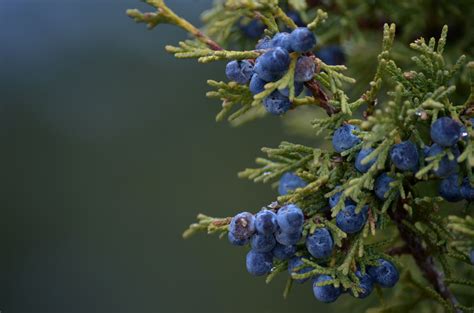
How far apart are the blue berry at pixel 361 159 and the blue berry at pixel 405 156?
0.05 metres

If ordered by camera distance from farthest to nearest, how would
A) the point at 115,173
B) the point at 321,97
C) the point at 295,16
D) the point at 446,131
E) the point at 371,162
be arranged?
the point at 115,173, the point at 295,16, the point at 321,97, the point at 371,162, the point at 446,131

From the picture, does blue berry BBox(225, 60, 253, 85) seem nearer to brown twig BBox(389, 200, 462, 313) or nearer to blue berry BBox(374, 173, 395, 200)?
blue berry BBox(374, 173, 395, 200)

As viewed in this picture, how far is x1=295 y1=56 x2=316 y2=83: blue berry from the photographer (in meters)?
1.33

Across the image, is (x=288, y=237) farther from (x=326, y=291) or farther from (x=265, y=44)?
(x=265, y=44)

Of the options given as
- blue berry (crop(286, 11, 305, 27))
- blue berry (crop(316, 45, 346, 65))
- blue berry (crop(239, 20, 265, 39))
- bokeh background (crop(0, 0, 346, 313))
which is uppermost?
blue berry (crop(286, 11, 305, 27))

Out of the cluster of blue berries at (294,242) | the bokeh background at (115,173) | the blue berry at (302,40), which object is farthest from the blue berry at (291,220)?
the bokeh background at (115,173)

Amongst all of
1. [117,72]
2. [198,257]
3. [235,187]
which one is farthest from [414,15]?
[117,72]

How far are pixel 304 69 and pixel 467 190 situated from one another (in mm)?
436

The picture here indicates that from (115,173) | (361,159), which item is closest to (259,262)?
(361,159)

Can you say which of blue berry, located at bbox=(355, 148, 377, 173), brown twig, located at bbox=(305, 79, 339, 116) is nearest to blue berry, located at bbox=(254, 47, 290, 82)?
brown twig, located at bbox=(305, 79, 339, 116)

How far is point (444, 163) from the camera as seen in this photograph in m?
1.23

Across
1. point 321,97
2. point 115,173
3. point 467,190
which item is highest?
point 321,97

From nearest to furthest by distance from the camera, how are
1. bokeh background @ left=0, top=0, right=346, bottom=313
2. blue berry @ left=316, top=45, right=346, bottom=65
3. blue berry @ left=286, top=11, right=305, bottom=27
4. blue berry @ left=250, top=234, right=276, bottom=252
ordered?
blue berry @ left=250, top=234, right=276, bottom=252, blue berry @ left=286, top=11, right=305, bottom=27, blue berry @ left=316, top=45, right=346, bottom=65, bokeh background @ left=0, top=0, right=346, bottom=313

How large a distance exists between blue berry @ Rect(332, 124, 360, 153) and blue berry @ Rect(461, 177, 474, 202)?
243 mm
